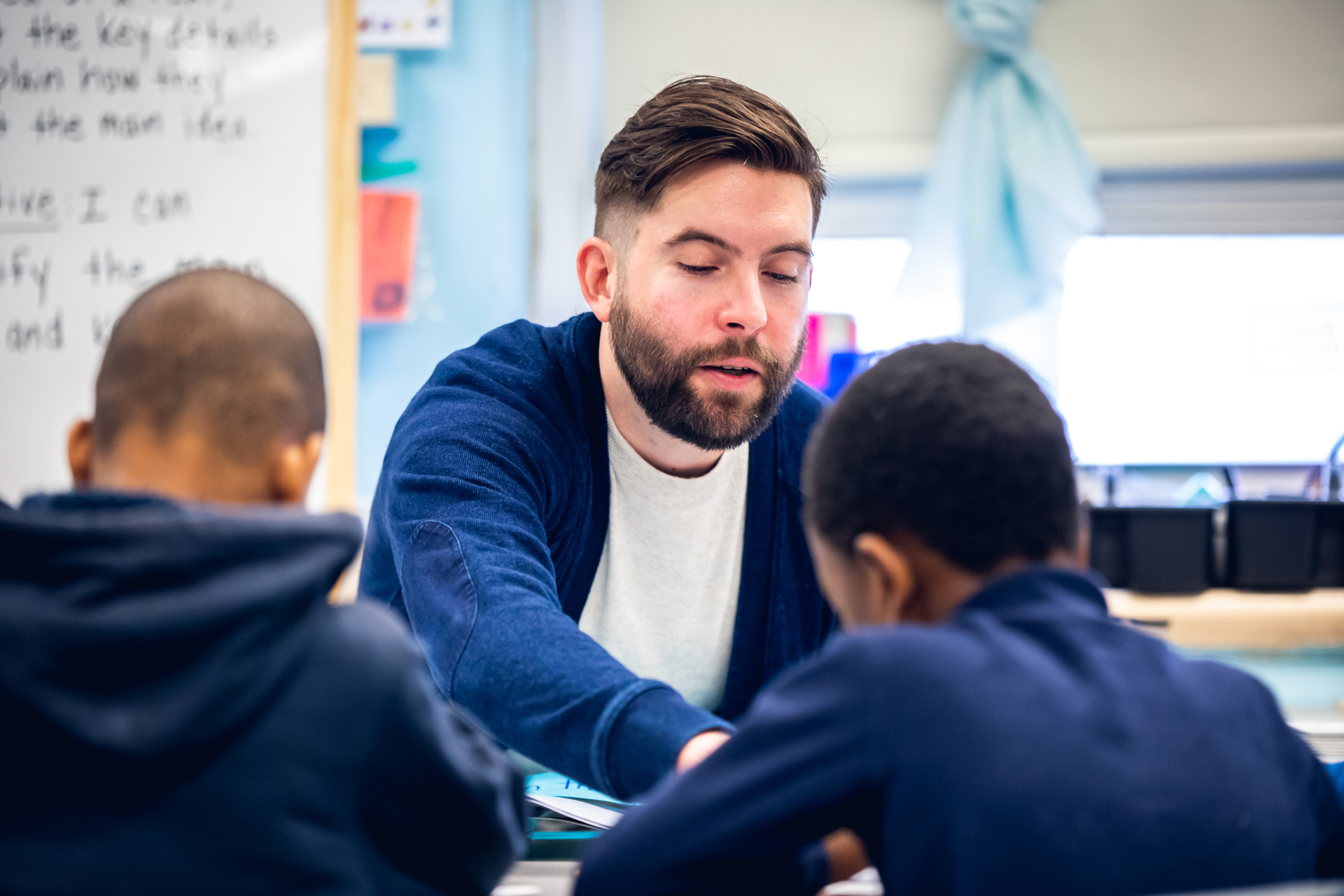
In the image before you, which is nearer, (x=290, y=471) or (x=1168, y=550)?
(x=290, y=471)

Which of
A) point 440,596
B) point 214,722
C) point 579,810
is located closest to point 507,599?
point 440,596

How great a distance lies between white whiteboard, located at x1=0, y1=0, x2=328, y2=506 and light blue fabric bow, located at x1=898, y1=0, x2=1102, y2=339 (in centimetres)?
114

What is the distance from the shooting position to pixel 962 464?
0.56m

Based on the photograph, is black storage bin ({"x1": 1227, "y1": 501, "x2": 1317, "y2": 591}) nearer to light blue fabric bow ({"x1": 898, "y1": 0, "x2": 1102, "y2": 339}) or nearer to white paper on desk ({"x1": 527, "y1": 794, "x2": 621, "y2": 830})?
light blue fabric bow ({"x1": 898, "y1": 0, "x2": 1102, "y2": 339})

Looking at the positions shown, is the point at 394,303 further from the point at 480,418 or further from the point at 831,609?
the point at 831,609

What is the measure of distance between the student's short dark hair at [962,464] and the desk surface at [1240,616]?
1240mm

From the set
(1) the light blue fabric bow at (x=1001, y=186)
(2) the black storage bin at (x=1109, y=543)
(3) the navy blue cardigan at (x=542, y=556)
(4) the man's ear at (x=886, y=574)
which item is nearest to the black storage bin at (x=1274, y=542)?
(2) the black storage bin at (x=1109, y=543)

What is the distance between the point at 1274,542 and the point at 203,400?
1731mm

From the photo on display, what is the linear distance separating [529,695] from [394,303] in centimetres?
131

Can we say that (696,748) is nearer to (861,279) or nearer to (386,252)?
(386,252)

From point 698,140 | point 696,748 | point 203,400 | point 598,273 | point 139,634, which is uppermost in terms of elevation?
point 698,140

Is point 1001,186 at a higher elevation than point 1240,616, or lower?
higher

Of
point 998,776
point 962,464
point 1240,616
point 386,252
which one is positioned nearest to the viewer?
point 998,776

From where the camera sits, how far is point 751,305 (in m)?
1.00
